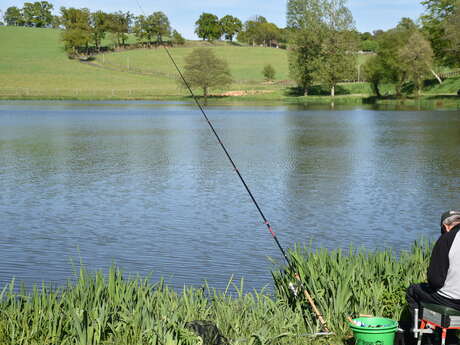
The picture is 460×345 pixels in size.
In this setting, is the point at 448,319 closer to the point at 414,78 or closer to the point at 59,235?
the point at 59,235

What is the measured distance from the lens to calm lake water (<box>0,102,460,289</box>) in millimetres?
11555

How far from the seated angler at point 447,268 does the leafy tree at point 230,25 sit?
6887 inches

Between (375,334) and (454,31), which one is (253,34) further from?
(375,334)

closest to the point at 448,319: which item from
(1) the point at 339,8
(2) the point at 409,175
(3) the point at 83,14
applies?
(2) the point at 409,175

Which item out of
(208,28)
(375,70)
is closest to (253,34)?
(208,28)

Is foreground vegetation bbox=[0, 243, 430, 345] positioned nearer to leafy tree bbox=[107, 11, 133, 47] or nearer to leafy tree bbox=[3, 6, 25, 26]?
leafy tree bbox=[107, 11, 133, 47]

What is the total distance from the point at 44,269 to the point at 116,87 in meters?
102

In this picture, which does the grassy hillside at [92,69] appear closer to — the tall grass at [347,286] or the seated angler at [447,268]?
the tall grass at [347,286]

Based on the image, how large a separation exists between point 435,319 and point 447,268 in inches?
16.6

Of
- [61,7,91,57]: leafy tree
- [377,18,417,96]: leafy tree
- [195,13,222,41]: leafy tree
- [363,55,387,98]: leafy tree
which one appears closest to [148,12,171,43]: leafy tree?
A: [377,18,417,96]: leafy tree

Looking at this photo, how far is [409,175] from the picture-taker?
2184cm

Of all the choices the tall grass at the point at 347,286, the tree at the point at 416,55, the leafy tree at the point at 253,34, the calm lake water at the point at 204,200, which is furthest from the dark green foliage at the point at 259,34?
the tall grass at the point at 347,286

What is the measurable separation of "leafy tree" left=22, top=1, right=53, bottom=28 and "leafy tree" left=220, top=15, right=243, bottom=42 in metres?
47.2

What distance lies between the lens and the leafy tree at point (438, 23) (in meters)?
85.2
